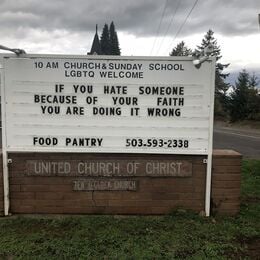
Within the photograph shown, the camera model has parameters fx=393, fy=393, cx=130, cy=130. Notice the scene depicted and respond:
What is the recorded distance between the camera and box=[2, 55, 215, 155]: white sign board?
217 inches

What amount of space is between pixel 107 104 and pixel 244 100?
40.7 meters

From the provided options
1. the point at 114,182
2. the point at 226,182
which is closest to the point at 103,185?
the point at 114,182

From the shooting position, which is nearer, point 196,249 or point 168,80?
point 196,249

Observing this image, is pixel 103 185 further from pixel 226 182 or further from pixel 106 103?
pixel 226 182

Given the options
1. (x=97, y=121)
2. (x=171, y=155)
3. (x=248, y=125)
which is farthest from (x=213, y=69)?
(x=248, y=125)

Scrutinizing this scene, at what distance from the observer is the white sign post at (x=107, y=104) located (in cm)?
552

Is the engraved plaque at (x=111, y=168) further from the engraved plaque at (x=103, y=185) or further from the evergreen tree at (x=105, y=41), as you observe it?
the evergreen tree at (x=105, y=41)

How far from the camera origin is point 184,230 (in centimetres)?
509

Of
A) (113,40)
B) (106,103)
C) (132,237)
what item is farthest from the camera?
(113,40)

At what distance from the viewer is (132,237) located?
482 centimetres

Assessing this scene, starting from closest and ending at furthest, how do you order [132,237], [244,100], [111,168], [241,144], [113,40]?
[132,237] → [111,168] → [241,144] → [244,100] → [113,40]

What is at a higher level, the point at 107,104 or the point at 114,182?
the point at 107,104

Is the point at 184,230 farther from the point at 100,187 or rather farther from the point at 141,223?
the point at 100,187

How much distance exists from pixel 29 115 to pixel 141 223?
2167 mm
